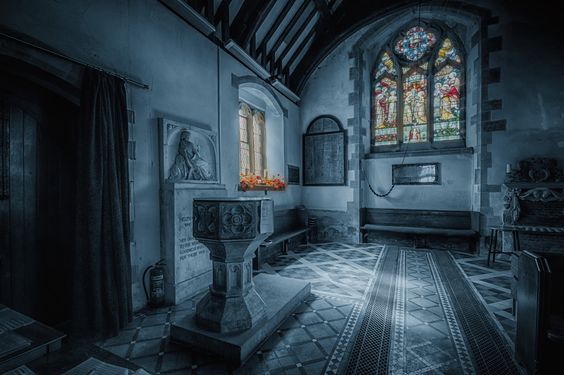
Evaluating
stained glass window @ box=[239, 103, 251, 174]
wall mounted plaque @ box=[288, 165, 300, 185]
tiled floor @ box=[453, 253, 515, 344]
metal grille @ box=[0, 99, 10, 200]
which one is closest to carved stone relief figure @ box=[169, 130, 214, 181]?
metal grille @ box=[0, 99, 10, 200]

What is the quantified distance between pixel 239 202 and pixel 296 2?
5399 millimetres

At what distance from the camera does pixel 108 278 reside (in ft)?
8.38

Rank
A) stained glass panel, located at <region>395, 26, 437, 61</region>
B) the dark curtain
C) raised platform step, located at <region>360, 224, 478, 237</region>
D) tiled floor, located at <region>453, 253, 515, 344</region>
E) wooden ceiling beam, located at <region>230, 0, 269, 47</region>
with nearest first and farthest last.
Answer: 1. the dark curtain
2. tiled floor, located at <region>453, 253, 515, 344</region>
3. wooden ceiling beam, located at <region>230, 0, 269, 47</region>
4. raised platform step, located at <region>360, 224, 478, 237</region>
5. stained glass panel, located at <region>395, 26, 437, 61</region>

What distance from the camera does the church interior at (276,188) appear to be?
2225 millimetres

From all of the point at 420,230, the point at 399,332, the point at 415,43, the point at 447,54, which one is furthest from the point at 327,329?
the point at 415,43

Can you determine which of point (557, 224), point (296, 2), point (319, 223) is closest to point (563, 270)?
point (557, 224)

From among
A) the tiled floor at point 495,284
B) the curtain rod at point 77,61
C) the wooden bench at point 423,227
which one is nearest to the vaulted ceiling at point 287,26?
the curtain rod at point 77,61

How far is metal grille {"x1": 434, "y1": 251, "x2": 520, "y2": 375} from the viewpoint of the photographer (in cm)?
206

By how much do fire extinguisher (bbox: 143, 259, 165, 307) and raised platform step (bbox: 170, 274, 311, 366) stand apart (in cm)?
86

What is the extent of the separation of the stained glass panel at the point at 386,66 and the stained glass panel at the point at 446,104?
1.11 metres

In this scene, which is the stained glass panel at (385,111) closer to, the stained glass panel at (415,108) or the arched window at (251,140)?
the stained glass panel at (415,108)

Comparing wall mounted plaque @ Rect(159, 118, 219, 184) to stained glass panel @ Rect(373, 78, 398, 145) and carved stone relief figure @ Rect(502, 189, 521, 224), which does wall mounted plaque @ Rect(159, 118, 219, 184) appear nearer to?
stained glass panel @ Rect(373, 78, 398, 145)

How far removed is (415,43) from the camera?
6.79 m

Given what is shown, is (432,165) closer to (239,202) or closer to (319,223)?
(319,223)
